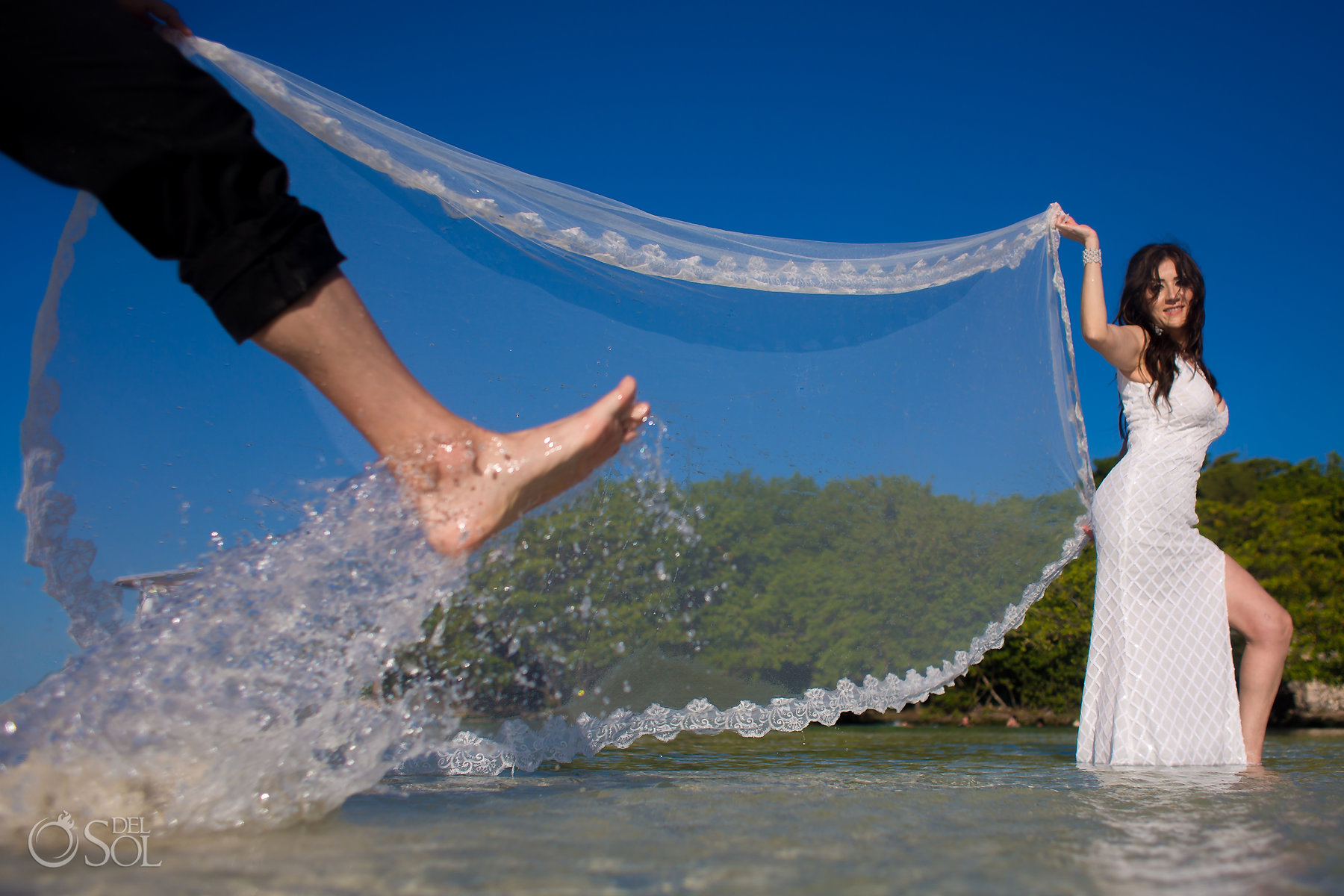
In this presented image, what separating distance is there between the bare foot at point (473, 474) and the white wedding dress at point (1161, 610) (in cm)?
203

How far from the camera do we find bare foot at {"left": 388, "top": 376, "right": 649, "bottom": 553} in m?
1.52

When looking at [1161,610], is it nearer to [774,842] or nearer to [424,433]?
[774,842]

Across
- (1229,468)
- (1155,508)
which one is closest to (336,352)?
(1155,508)

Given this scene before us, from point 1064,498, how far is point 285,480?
2.44m

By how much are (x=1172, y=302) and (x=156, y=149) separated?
9.56 ft

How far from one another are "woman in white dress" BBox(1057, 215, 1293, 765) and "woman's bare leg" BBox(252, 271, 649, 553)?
198 centimetres

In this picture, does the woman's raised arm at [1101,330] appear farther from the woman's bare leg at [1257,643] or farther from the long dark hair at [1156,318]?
the woman's bare leg at [1257,643]

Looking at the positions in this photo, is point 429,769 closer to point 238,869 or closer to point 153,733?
point 153,733

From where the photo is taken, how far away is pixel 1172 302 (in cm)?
293

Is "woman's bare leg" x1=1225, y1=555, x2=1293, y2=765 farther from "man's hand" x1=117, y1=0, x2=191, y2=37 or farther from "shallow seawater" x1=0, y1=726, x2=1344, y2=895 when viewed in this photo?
"man's hand" x1=117, y1=0, x2=191, y2=37

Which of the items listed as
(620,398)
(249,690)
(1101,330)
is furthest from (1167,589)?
(249,690)

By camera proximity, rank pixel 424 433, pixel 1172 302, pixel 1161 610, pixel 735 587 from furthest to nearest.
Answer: pixel 1172 302 < pixel 1161 610 < pixel 735 587 < pixel 424 433

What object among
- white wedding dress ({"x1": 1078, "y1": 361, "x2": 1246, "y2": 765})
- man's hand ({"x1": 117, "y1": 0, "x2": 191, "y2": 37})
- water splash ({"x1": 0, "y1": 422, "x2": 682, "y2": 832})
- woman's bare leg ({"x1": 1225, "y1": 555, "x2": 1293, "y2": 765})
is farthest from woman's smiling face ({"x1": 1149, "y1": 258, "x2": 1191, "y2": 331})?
man's hand ({"x1": 117, "y1": 0, "x2": 191, "y2": 37})

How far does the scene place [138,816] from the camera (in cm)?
120
